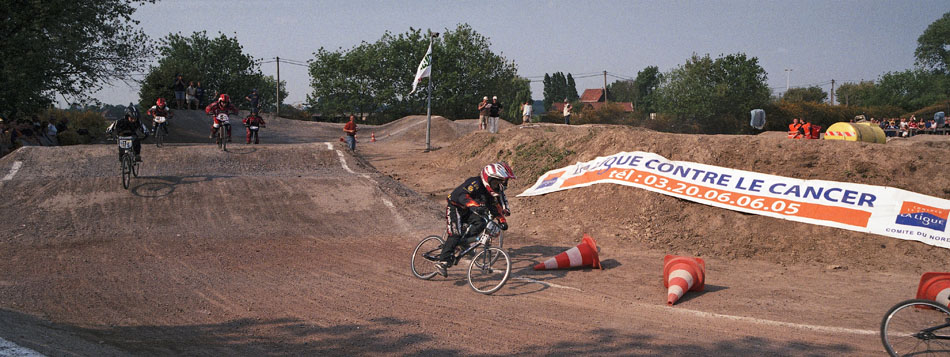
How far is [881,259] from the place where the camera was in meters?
10.2

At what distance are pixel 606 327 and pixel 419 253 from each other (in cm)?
380

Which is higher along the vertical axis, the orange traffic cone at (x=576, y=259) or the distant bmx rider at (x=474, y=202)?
the distant bmx rider at (x=474, y=202)

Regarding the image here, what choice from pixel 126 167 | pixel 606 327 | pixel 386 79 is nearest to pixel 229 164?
pixel 126 167

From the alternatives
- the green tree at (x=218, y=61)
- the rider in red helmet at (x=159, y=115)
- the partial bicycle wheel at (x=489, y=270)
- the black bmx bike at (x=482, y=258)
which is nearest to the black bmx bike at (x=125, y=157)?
the rider in red helmet at (x=159, y=115)

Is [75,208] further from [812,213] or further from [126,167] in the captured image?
[812,213]

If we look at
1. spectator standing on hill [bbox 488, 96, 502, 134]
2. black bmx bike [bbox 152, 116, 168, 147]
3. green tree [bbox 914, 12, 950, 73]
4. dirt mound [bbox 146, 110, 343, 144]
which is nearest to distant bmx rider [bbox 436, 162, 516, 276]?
black bmx bike [bbox 152, 116, 168, 147]

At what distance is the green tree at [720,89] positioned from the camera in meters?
57.7

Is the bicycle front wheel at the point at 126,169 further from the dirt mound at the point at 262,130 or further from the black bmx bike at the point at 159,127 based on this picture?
the dirt mound at the point at 262,130

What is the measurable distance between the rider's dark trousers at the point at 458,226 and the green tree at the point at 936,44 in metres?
112

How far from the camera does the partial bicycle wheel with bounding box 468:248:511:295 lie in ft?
26.8

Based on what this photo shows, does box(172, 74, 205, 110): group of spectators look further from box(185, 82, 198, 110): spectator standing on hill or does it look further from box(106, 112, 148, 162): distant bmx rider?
box(106, 112, 148, 162): distant bmx rider

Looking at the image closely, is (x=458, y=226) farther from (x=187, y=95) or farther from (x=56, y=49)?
(x=187, y=95)

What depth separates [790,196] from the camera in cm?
1173

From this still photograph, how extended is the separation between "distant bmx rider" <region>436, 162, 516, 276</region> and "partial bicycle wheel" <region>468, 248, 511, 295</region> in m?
0.36
